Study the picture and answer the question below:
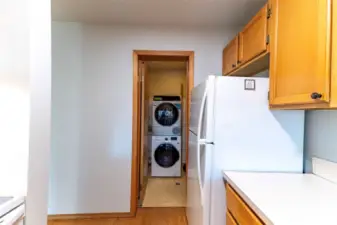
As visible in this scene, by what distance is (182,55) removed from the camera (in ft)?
10.0

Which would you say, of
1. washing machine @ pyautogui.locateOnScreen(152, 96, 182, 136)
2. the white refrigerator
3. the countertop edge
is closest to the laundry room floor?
washing machine @ pyautogui.locateOnScreen(152, 96, 182, 136)

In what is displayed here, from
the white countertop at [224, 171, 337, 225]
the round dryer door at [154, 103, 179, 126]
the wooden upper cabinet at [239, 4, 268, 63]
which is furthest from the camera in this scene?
the round dryer door at [154, 103, 179, 126]

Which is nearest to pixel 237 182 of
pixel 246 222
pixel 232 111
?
pixel 246 222

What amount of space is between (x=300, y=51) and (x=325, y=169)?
0.81 m

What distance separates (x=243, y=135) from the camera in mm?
1901

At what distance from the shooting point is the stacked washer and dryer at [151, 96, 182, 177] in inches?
196

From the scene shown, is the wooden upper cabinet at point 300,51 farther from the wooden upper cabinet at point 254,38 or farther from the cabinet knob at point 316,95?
the wooden upper cabinet at point 254,38

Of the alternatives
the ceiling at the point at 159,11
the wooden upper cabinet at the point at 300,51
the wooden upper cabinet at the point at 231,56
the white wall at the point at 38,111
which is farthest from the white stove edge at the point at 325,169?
the white wall at the point at 38,111

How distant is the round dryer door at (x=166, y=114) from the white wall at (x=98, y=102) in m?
2.07

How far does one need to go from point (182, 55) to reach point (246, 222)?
2.11 m

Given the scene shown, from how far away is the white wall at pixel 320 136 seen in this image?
1636mm

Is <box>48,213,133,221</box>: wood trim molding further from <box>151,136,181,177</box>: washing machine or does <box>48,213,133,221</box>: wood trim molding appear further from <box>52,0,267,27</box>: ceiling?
<box>52,0,267,27</box>: ceiling

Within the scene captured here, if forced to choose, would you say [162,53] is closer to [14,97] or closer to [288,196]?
[14,97]

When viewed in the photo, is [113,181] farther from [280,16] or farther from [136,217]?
[280,16]
